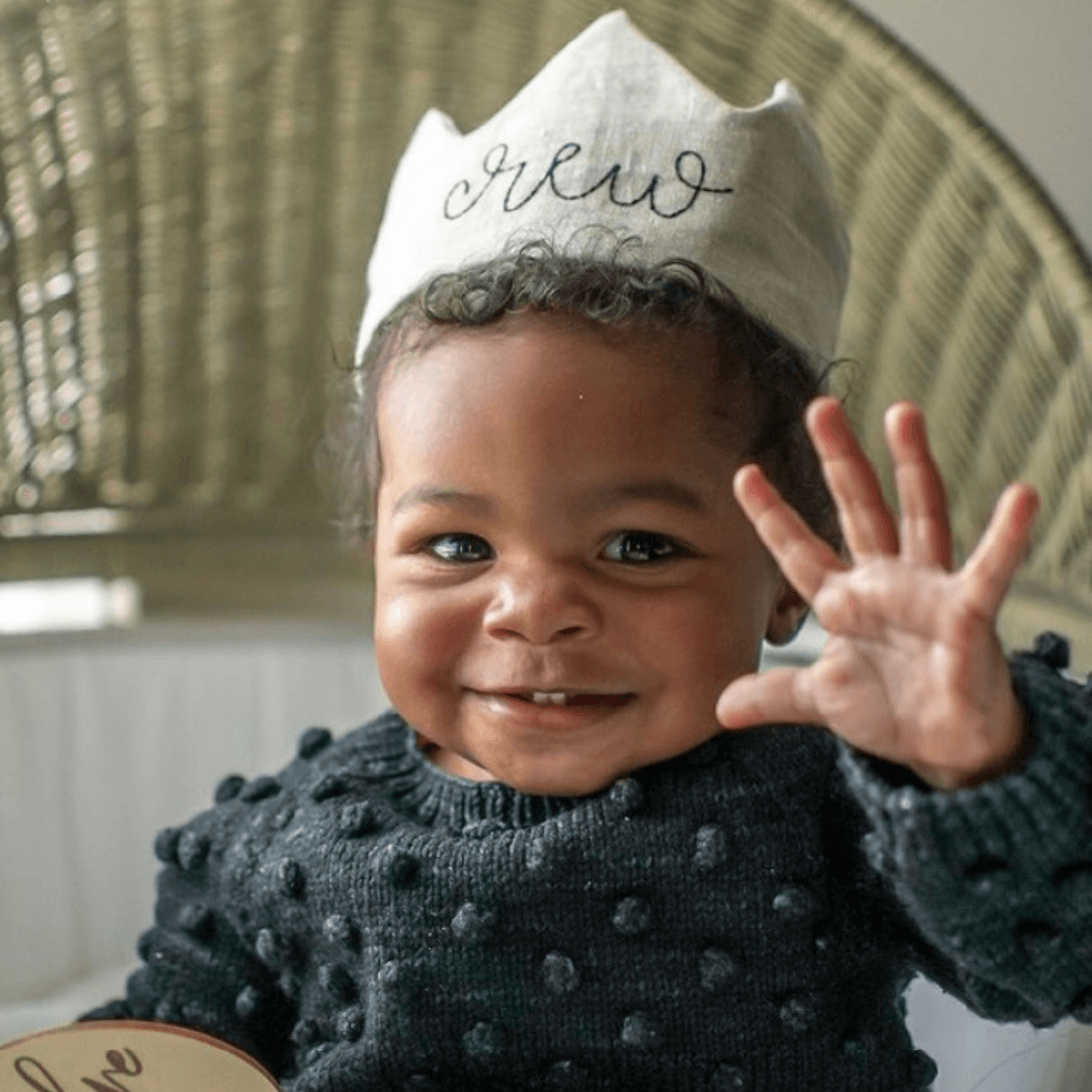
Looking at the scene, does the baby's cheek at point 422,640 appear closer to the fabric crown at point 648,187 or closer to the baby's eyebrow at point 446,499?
the baby's eyebrow at point 446,499

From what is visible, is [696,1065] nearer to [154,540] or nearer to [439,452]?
[439,452]

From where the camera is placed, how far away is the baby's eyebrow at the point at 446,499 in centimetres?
72

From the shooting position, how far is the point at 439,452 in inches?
28.7

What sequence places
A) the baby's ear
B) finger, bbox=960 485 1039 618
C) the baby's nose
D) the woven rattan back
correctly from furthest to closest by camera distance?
the woven rattan back → the baby's ear → the baby's nose → finger, bbox=960 485 1039 618

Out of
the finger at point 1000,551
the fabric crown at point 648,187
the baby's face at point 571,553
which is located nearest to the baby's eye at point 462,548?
the baby's face at point 571,553

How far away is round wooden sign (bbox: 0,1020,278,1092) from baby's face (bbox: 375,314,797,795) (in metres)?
0.16

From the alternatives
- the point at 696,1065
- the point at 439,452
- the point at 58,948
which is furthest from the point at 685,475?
the point at 58,948

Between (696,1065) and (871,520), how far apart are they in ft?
0.82

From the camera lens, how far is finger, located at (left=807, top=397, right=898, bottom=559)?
0.59 meters

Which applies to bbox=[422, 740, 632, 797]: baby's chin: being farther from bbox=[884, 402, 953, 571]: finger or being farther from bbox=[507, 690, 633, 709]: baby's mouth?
bbox=[884, 402, 953, 571]: finger

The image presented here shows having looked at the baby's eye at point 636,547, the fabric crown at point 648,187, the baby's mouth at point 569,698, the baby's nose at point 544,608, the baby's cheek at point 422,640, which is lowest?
the baby's mouth at point 569,698

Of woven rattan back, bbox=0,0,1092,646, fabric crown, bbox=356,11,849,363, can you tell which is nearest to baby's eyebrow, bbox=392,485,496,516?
fabric crown, bbox=356,11,849,363

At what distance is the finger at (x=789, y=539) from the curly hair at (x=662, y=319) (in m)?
0.13

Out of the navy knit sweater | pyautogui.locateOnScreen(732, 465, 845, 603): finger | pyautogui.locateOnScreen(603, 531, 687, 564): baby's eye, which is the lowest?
the navy knit sweater
